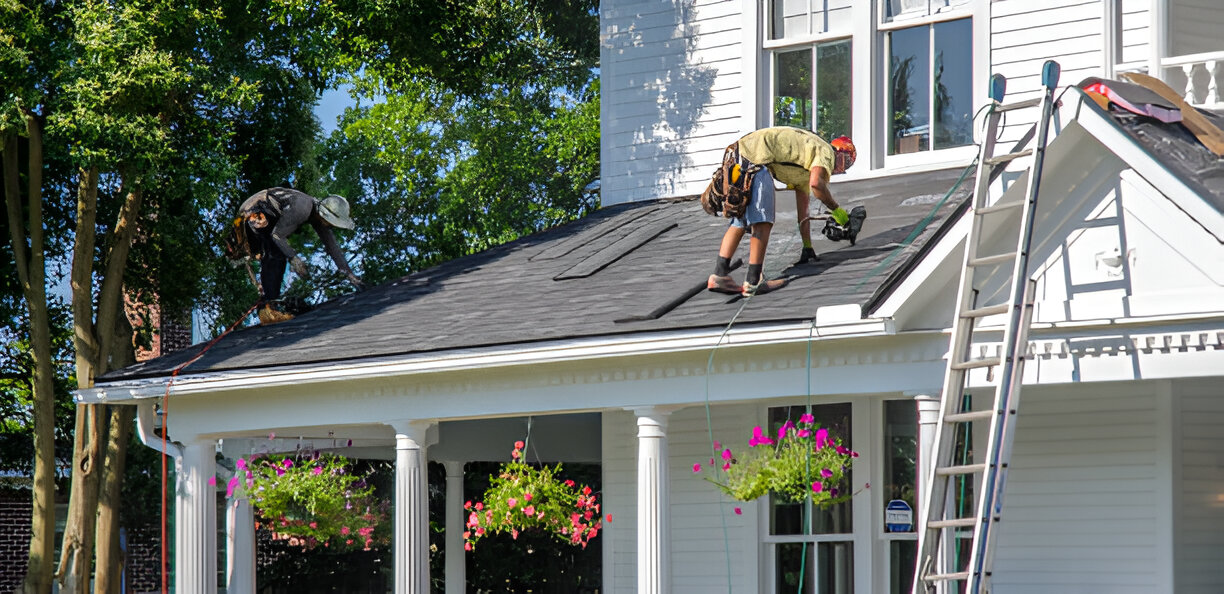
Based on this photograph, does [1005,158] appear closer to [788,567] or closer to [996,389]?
[996,389]

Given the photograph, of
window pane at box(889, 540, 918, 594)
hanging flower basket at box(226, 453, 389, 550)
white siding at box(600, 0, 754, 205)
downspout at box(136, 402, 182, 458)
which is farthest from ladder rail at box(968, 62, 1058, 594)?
downspout at box(136, 402, 182, 458)

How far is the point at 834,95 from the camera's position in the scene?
1406cm

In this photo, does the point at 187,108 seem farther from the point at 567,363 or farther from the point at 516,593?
the point at 516,593

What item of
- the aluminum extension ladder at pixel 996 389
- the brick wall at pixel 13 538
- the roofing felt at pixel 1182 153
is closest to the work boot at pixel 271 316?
the aluminum extension ladder at pixel 996 389

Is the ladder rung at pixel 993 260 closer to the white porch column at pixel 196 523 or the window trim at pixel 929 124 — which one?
the window trim at pixel 929 124

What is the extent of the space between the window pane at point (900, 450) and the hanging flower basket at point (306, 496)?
442cm

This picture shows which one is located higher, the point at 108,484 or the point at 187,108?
the point at 187,108

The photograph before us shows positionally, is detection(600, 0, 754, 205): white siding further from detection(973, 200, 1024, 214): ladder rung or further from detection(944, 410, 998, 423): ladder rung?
detection(944, 410, 998, 423): ladder rung

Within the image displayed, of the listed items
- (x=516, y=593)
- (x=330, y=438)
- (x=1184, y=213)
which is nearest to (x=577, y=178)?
(x=516, y=593)

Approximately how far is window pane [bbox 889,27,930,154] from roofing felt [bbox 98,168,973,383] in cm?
40

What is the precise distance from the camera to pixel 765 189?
10.9 meters

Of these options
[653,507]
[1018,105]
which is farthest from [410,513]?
[1018,105]

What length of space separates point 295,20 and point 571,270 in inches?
257

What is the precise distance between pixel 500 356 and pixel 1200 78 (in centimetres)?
548
